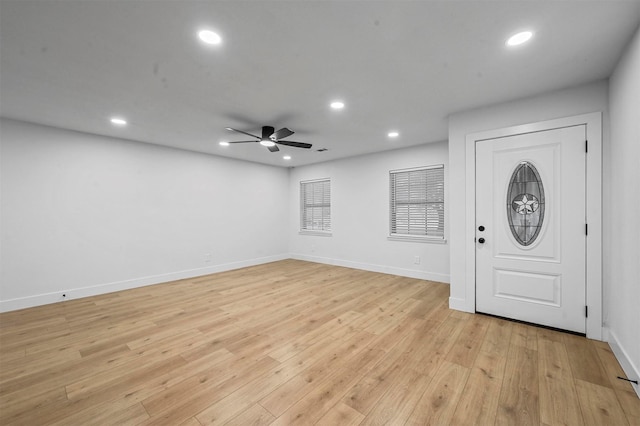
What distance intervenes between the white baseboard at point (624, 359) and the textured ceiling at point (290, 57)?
245cm

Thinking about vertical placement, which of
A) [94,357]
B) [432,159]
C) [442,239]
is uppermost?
[432,159]

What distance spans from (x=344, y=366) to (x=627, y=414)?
1.82m

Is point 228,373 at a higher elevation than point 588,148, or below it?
below

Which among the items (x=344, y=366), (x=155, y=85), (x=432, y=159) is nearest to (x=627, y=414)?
(x=344, y=366)

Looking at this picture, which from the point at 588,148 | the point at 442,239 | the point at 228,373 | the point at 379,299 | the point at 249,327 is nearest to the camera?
the point at 228,373

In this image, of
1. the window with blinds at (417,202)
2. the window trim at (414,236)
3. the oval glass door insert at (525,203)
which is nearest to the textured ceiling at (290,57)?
the oval glass door insert at (525,203)

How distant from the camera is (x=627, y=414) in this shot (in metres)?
1.61

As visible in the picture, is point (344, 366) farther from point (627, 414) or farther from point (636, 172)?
point (636, 172)

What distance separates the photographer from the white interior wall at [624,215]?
1864mm

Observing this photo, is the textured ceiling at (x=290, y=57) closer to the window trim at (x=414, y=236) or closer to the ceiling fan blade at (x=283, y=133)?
the ceiling fan blade at (x=283, y=133)

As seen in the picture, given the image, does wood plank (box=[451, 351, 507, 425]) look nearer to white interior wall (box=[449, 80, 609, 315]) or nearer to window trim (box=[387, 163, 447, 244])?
white interior wall (box=[449, 80, 609, 315])

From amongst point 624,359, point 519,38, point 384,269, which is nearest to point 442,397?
point 624,359

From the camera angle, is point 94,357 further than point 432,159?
No

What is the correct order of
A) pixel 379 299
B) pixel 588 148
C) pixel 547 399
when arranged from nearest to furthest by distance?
1. pixel 547 399
2. pixel 588 148
3. pixel 379 299
